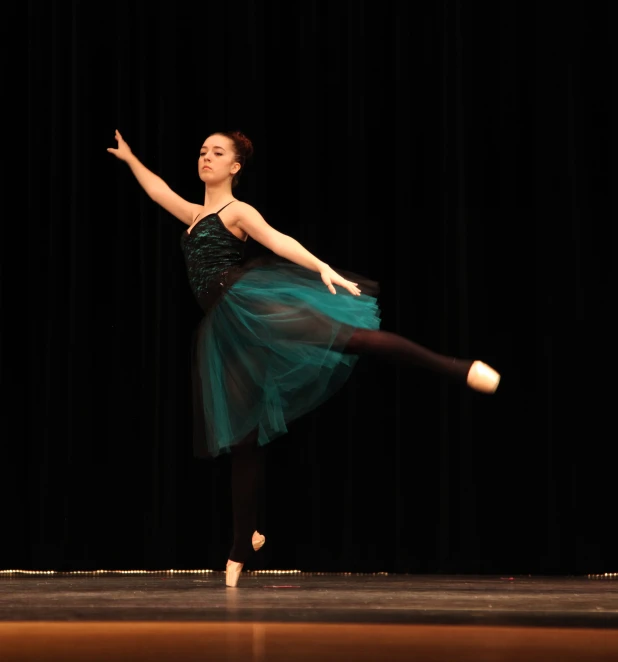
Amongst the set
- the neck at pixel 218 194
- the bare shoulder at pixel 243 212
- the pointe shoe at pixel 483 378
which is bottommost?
the pointe shoe at pixel 483 378

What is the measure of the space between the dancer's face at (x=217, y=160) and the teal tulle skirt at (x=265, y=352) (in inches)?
12.9

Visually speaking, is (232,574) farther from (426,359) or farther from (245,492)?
(426,359)

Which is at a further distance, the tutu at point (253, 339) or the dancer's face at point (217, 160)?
the dancer's face at point (217, 160)

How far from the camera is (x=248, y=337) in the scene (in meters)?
3.58

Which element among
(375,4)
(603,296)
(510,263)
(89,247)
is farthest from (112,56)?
(603,296)

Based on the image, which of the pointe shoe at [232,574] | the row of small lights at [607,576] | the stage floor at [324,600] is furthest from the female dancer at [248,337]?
the row of small lights at [607,576]

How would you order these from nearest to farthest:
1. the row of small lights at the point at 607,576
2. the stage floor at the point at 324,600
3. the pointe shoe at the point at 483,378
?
the stage floor at the point at 324,600
the pointe shoe at the point at 483,378
the row of small lights at the point at 607,576

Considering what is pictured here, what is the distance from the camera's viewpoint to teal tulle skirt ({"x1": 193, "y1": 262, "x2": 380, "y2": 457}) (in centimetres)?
354

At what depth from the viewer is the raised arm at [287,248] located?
3355mm

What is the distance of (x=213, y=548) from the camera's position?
4.64 metres

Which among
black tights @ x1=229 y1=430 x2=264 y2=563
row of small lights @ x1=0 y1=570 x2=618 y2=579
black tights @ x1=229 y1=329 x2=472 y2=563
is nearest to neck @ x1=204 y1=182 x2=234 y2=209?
black tights @ x1=229 y1=329 x2=472 y2=563

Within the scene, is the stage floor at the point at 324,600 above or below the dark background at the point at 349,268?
below

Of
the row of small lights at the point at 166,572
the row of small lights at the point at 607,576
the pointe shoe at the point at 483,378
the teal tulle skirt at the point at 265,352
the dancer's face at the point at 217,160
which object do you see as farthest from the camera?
the row of small lights at the point at 166,572

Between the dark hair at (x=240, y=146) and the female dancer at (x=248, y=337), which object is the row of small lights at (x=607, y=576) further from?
the dark hair at (x=240, y=146)
